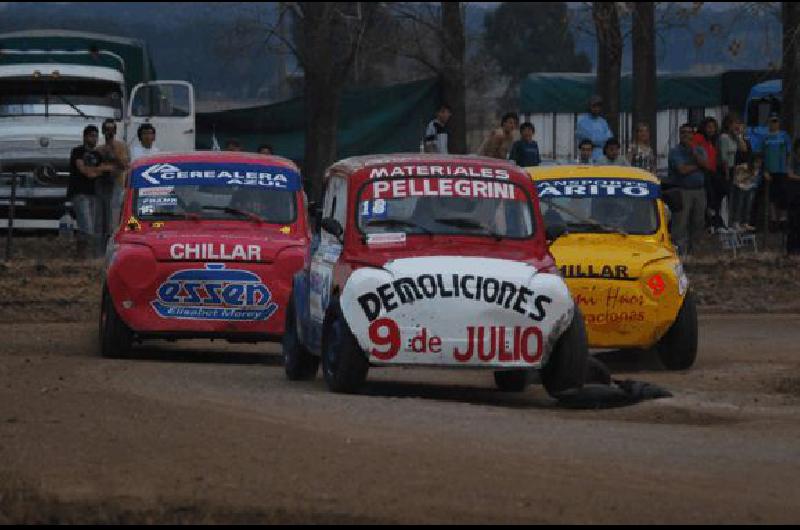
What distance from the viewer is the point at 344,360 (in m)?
14.7

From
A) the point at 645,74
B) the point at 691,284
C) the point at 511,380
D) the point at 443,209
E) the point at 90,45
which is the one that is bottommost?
the point at 691,284

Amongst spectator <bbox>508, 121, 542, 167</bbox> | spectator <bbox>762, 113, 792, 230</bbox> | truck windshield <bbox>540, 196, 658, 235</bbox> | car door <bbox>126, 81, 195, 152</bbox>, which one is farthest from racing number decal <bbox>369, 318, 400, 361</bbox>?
car door <bbox>126, 81, 195, 152</bbox>

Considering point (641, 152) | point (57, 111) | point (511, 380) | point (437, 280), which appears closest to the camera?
point (437, 280)

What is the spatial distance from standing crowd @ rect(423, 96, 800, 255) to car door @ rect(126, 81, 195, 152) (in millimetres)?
4931

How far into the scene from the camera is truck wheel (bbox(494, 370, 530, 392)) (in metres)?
16.0

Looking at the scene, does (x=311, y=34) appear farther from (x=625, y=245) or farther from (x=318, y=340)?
(x=318, y=340)

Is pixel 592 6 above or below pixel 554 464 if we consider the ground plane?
above

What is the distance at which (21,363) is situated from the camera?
1709 centimetres

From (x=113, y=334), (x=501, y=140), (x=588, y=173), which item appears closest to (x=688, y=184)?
(x=501, y=140)

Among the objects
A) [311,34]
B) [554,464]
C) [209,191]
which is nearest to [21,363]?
[209,191]

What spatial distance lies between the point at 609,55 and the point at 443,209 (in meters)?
21.2

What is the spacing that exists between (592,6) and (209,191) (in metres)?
16.7

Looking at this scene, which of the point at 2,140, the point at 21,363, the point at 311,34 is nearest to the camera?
the point at 21,363

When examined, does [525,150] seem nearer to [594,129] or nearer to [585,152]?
[594,129]
